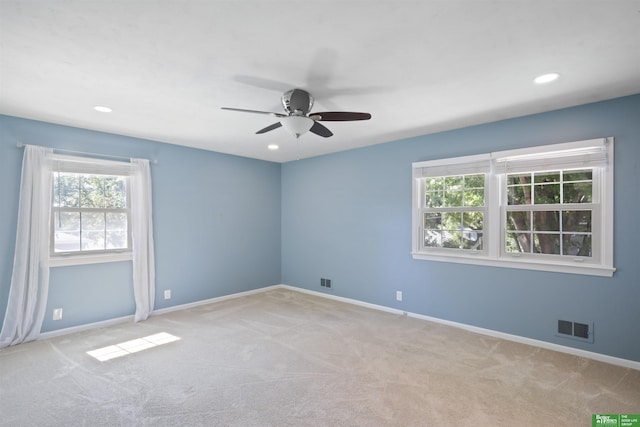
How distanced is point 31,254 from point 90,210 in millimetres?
749

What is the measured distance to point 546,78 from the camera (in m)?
2.48

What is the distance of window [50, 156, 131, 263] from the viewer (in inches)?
143

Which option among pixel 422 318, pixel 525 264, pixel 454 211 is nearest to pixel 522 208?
pixel 525 264

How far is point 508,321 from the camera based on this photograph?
347 centimetres

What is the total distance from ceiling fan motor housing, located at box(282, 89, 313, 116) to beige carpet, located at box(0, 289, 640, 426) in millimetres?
2261

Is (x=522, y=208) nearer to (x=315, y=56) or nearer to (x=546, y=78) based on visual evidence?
(x=546, y=78)

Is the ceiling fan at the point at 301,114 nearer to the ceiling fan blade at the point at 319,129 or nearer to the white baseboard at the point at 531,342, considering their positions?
the ceiling fan blade at the point at 319,129

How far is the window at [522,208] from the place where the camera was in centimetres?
300

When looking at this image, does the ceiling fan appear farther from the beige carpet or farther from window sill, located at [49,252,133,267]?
window sill, located at [49,252,133,267]

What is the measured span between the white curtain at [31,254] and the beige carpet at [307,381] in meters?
0.23

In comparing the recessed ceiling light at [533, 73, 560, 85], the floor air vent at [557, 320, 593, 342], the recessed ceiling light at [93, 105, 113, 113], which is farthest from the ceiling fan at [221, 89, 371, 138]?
the floor air vent at [557, 320, 593, 342]

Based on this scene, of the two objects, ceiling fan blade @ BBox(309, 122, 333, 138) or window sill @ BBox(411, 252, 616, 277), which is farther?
window sill @ BBox(411, 252, 616, 277)

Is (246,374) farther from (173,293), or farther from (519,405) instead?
(173,293)

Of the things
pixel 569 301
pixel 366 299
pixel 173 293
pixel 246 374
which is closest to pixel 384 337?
pixel 366 299
